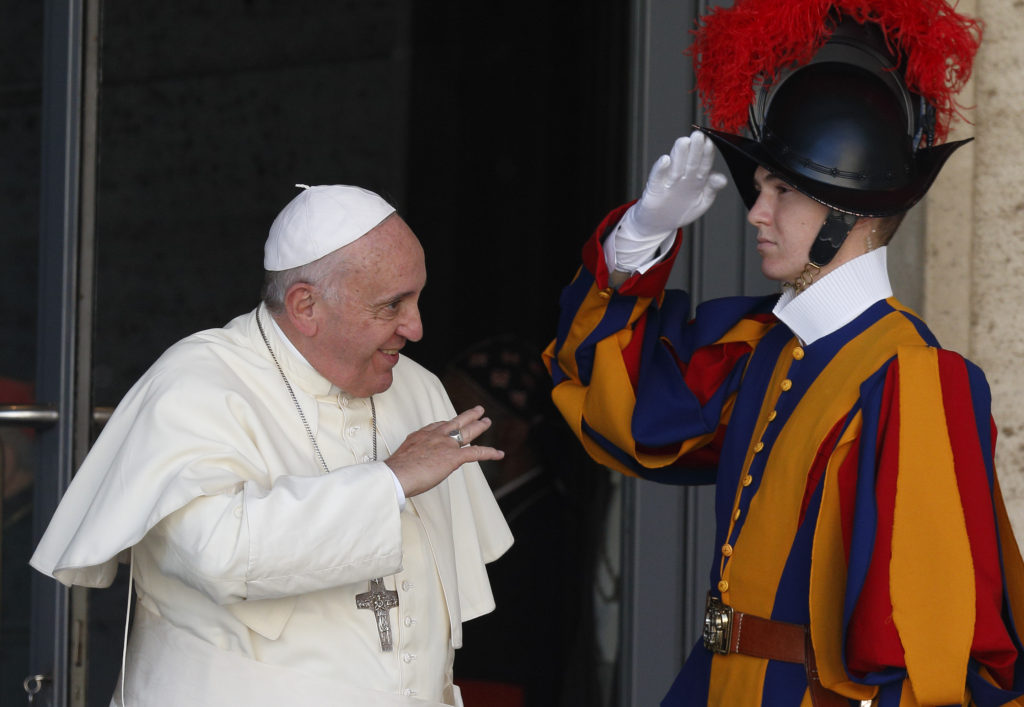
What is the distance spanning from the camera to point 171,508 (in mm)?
1945

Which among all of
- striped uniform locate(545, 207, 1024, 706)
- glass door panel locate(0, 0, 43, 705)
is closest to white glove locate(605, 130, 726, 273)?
striped uniform locate(545, 207, 1024, 706)

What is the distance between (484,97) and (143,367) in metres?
2.18

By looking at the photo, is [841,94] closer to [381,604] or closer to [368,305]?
[368,305]

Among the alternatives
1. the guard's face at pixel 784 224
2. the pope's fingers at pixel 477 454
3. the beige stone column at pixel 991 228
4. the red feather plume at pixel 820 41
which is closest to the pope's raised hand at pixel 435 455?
the pope's fingers at pixel 477 454

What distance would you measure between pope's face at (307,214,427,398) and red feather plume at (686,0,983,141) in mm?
641

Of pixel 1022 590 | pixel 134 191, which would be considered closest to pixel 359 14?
pixel 134 191

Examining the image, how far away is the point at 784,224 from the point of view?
2162 millimetres

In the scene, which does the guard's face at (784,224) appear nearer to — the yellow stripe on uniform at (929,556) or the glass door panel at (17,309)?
the yellow stripe on uniform at (929,556)

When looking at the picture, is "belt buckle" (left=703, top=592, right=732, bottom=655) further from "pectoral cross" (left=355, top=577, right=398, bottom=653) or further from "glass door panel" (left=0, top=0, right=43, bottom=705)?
"glass door panel" (left=0, top=0, right=43, bottom=705)

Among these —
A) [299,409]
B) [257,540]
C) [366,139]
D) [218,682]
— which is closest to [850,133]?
[299,409]

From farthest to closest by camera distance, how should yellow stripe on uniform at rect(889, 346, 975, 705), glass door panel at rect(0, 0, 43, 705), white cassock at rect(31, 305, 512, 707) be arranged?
glass door panel at rect(0, 0, 43, 705)
white cassock at rect(31, 305, 512, 707)
yellow stripe on uniform at rect(889, 346, 975, 705)

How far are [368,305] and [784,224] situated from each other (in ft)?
2.49

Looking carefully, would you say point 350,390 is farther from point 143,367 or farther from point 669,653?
point 143,367

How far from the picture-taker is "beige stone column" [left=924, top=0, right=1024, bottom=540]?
3.13 m
